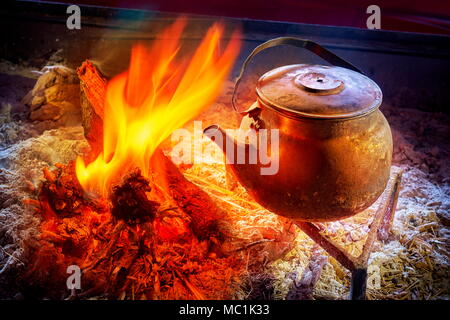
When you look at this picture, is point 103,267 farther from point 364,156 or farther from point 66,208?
point 364,156

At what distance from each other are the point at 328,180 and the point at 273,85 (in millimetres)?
639

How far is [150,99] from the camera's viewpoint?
295 cm

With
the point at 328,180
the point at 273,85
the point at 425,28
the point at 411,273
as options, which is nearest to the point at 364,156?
the point at 328,180

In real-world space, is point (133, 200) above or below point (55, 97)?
below

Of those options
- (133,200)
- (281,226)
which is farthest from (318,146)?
(133,200)

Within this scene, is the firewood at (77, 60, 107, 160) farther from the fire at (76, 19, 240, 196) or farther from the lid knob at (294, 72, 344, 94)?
the lid knob at (294, 72, 344, 94)

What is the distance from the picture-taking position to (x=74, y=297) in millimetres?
2039

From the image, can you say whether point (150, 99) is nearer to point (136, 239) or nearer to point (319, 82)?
point (136, 239)

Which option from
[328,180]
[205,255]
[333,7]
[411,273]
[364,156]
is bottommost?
[411,273]

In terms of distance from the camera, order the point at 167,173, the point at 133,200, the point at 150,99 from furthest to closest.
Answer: the point at 150,99
the point at 167,173
the point at 133,200

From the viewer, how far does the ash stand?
2.29 m

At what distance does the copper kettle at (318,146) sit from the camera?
182 centimetres

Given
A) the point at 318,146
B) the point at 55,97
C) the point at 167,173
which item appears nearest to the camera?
the point at 318,146

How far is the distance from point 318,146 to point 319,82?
1.33ft
